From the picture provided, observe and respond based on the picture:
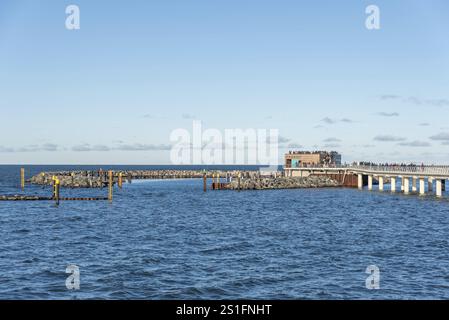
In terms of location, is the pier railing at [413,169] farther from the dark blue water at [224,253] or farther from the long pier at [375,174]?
the dark blue water at [224,253]

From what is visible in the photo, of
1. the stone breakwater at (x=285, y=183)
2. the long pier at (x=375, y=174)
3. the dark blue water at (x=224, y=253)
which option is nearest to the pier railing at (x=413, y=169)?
the long pier at (x=375, y=174)

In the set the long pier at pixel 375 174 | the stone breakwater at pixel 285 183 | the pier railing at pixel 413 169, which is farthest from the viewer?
the stone breakwater at pixel 285 183

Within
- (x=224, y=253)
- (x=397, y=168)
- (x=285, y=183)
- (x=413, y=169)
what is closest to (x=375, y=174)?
(x=397, y=168)

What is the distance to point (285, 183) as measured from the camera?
412ft

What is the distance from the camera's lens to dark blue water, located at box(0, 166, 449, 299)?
27.3m

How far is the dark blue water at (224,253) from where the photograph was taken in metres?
27.3

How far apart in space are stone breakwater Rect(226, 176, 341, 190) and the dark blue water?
5022 cm

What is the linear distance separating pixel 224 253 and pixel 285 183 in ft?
293

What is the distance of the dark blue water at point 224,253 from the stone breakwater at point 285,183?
50.2 m

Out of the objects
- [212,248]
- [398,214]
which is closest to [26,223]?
[212,248]

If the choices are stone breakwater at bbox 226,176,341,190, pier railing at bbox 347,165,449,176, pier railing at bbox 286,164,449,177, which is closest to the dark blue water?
pier railing at bbox 347,165,449,176

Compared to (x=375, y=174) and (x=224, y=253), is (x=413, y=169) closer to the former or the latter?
(x=375, y=174)

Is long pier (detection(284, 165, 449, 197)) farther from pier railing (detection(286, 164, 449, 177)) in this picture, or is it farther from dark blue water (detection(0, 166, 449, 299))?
dark blue water (detection(0, 166, 449, 299))
